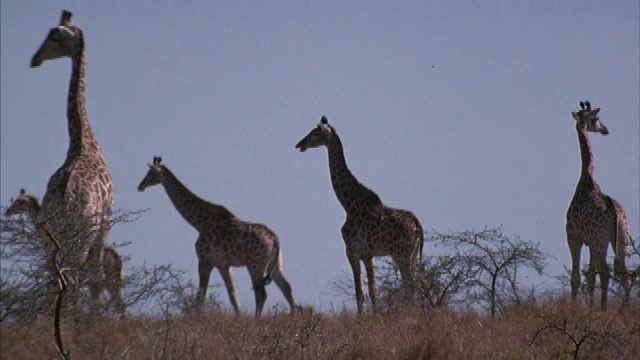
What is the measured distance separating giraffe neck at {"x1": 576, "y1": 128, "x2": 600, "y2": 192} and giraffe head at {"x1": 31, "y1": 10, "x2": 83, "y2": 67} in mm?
6280

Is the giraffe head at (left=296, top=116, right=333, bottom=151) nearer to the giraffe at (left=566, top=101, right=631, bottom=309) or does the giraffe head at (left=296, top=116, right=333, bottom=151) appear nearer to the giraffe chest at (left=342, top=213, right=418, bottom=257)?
the giraffe chest at (left=342, top=213, right=418, bottom=257)

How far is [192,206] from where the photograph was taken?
16.7 meters

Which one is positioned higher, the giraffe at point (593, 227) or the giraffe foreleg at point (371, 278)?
the giraffe at point (593, 227)

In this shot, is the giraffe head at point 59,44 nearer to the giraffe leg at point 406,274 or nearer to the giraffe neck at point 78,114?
the giraffe neck at point 78,114

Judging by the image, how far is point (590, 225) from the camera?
15.0 metres

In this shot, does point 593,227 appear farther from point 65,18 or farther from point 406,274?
point 65,18

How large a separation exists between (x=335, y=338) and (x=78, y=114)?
204 inches

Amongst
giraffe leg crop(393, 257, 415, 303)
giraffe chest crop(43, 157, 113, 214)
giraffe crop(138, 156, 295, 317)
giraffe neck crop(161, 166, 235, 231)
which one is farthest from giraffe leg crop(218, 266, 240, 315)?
giraffe chest crop(43, 157, 113, 214)

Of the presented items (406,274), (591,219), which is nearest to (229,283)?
(406,274)

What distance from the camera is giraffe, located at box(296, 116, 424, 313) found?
14672 mm

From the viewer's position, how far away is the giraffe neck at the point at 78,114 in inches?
518

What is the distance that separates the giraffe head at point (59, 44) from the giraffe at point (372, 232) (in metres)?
3.85

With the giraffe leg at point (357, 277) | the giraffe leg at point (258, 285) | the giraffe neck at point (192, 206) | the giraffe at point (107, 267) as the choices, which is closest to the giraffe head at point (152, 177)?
the giraffe neck at point (192, 206)

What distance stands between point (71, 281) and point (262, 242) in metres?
6.11
